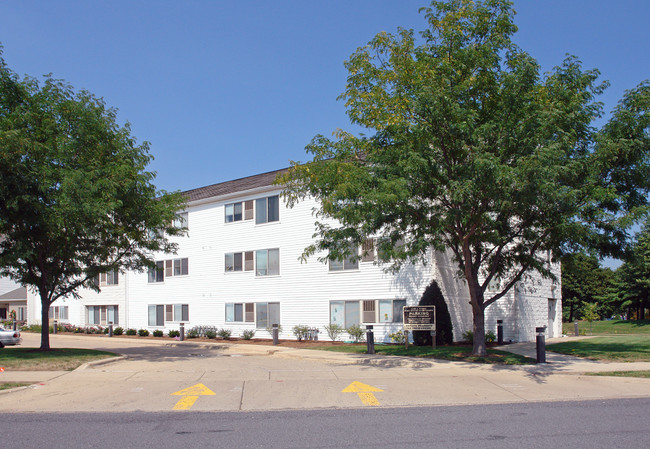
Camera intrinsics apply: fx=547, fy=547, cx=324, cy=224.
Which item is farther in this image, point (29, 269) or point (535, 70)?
point (29, 269)

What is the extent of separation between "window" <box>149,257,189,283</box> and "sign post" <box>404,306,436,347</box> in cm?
1812

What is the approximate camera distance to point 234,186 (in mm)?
33688

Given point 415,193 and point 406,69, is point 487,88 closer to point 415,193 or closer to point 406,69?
point 406,69

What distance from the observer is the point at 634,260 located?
16703 mm

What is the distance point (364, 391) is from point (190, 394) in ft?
12.7

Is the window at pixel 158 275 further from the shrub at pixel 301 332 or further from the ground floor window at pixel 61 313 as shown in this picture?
the ground floor window at pixel 61 313

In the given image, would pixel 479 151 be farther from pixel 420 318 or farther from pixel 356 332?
pixel 356 332

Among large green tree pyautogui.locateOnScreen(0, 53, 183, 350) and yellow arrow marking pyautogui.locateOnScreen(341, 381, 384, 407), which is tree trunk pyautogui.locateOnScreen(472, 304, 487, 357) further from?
large green tree pyautogui.locateOnScreen(0, 53, 183, 350)

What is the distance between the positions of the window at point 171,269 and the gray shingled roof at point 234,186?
410cm

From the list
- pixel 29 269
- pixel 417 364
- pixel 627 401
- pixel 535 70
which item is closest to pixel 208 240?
pixel 29 269

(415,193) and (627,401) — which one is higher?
(415,193)

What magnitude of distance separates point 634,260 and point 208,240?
2354cm

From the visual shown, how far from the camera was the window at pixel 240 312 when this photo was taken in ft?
101

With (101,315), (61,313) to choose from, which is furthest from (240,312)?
(61,313)
